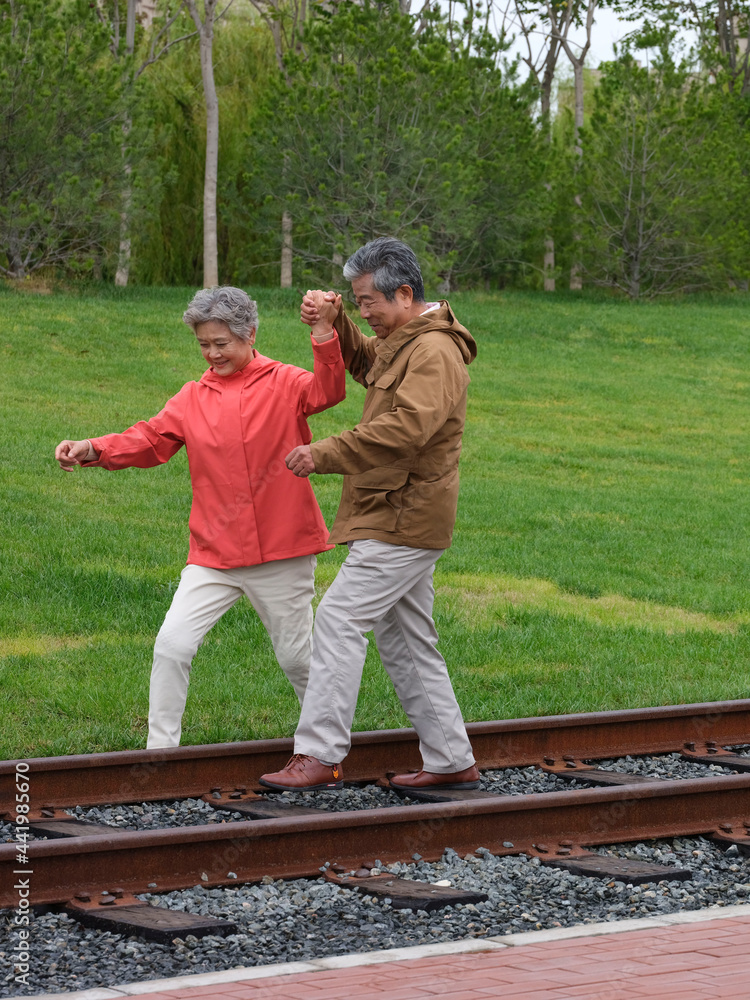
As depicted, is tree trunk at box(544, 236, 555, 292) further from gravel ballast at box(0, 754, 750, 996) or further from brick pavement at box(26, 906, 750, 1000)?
brick pavement at box(26, 906, 750, 1000)

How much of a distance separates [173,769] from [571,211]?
3151 cm

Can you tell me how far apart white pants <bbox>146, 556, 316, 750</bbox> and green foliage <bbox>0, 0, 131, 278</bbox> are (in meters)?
20.2

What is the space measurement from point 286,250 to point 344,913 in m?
27.5

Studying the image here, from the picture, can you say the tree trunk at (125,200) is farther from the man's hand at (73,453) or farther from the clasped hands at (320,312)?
the clasped hands at (320,312)

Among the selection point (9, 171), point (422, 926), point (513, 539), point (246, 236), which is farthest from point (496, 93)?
point (422, 926)

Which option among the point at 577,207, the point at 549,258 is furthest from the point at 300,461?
the point at 549,258

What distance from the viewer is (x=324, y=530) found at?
570 centimetres

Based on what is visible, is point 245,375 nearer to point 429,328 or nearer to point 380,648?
point 429,328

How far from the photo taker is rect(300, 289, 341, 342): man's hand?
530 cm

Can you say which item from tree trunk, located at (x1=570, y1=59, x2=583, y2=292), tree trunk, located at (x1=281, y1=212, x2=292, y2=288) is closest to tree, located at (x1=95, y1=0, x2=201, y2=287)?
tree trunk, located at (x1=281, y1=212, x2=292, y2=288)

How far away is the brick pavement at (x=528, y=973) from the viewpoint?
3477 millimetres

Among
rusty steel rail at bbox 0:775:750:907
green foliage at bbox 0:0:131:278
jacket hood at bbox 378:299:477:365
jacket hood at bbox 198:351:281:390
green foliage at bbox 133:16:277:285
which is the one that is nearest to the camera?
rusty steel rail at bbox 0:775:750:907

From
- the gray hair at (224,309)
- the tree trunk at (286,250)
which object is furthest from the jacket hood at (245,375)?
the tree trunk at (286,250)

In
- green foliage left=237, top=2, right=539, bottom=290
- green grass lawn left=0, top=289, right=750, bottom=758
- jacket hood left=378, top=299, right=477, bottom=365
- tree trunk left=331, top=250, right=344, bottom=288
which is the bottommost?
green grass lawn left=0, top=289, right=750, bottom=758
